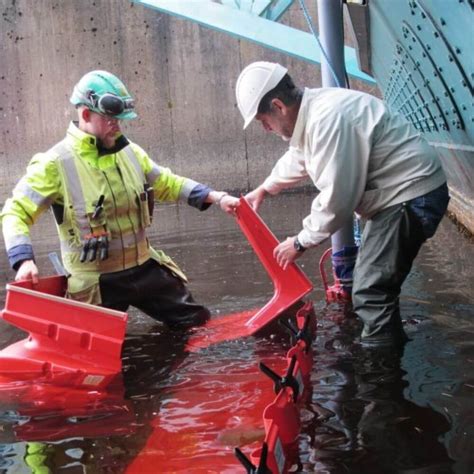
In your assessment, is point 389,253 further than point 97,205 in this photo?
No

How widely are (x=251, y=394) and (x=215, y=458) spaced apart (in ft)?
2.34

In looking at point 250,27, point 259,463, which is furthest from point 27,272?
point 250,27

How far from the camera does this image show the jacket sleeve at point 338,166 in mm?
3311

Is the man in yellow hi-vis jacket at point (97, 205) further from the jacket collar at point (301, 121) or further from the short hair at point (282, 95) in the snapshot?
the jacket collar at point (301, 121)

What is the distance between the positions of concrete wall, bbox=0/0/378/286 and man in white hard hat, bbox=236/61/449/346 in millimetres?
14196

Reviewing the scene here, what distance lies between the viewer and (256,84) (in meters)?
3.41

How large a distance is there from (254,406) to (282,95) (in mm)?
1514

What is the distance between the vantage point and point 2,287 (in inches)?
298

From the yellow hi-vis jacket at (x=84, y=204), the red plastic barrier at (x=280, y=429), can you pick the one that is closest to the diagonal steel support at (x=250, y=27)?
the yellow hi-vis jacket at (x=84, y=204)

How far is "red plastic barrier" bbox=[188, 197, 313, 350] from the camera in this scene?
4.41 m

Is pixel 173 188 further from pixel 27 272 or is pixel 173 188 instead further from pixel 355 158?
pixel 355 158

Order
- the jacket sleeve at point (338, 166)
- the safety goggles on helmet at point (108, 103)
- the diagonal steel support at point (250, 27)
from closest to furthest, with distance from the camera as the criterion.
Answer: the jacket sleeve at point (338, 166) < the safety goggles on helmet at point (108, 103) < the diagonal steel support at point (250, 27)

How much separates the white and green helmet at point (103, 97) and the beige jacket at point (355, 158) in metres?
1.01

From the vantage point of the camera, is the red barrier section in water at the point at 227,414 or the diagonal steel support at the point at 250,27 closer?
the red barrier section in water at the point at 227,414
